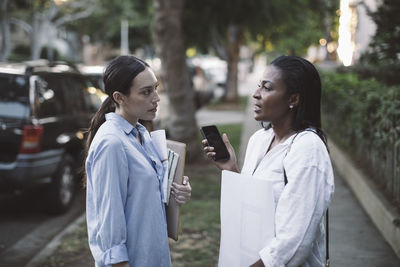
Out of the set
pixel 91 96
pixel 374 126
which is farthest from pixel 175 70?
pixel 374 126

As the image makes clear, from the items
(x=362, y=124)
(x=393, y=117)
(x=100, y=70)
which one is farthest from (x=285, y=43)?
(x=393, y=117)

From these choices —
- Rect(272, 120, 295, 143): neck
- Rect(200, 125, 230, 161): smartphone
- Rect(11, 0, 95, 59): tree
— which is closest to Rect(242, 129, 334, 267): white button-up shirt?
Rect(272, 120, 295, 143): neck

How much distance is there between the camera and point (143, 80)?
8.14 feet

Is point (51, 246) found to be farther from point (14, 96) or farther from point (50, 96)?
point (50, 96)

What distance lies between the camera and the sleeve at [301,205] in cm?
199

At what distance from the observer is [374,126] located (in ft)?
19.8

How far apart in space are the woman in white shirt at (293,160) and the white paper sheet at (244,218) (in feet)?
0.15

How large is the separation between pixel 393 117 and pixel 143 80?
343 cm

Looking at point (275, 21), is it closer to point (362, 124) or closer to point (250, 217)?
point (362, 124)

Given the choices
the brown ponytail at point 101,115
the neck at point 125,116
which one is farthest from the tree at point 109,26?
the neck at point 125,116

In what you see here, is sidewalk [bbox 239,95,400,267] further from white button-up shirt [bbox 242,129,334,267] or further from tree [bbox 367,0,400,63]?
white button-up shirt [bbox 242,129,334,267]

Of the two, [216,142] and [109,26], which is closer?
[216,142]

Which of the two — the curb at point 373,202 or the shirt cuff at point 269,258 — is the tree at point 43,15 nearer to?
the curb at point 373,202

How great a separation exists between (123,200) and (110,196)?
10 cm
